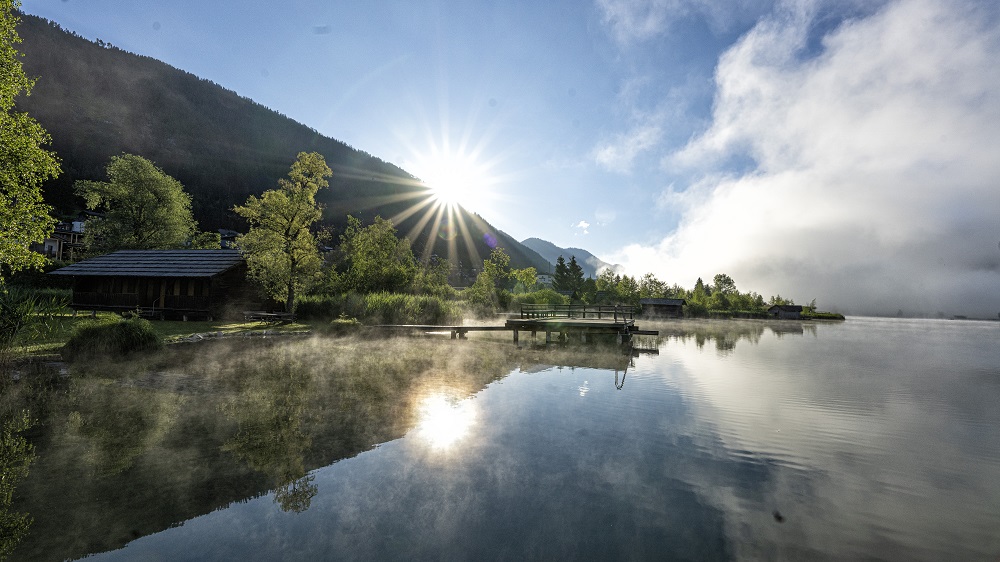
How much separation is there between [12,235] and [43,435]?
1203cm

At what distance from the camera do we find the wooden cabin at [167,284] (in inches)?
1209

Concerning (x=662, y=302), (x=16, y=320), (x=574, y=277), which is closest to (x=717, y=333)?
(x=662, y=302)

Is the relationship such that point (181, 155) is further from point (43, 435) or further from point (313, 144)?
point (43, 435)

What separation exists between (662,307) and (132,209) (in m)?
99.8

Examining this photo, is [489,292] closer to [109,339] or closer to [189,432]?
[109,339]

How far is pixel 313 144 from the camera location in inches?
7530

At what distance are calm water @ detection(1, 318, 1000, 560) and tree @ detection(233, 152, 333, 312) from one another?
17.5m

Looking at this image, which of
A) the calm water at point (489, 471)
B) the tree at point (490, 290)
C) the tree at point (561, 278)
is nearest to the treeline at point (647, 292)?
the tree at point (561, 278)

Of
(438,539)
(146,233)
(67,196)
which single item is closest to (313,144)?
(67,196)

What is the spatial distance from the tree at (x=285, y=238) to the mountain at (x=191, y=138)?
95495 millimetres

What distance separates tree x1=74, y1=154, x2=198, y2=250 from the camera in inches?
1820

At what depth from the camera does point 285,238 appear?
102ft

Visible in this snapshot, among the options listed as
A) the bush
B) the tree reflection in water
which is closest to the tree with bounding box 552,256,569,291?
the bush

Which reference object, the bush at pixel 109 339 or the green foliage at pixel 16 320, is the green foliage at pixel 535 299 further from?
the green foliage at pixel 16 320
